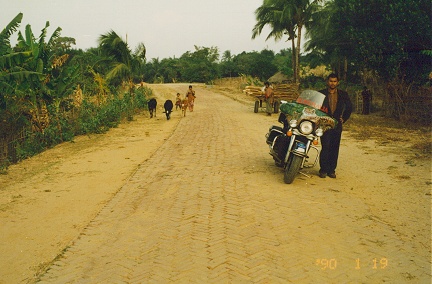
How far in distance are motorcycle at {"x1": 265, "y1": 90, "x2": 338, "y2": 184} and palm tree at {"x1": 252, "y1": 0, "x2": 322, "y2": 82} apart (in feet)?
72.3

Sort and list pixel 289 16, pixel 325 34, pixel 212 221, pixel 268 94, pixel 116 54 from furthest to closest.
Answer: pixel 325 34
pixel 289 16
pixel 116 54
pixel 268 94
pixel 212 221

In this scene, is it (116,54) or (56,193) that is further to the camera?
(116,54)

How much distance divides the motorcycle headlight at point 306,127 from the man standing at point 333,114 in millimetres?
646

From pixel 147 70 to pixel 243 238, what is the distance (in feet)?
238

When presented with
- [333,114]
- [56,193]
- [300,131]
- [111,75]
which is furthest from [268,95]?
[56,193]

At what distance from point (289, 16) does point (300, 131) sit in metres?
22.9

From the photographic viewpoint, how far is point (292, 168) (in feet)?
22.0

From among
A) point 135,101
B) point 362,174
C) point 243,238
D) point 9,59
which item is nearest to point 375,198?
point 362,174

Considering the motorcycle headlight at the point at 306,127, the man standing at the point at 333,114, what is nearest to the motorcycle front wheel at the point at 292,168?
the motorcycle headlight at the point at 306,127

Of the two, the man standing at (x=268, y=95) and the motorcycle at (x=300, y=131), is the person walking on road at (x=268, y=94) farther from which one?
the motorcycle at (x=300, y=131)

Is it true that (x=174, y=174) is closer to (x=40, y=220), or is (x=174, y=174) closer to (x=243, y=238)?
(x=40, y=220)

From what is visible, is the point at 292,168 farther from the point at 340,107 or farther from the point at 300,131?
the point at 340,107

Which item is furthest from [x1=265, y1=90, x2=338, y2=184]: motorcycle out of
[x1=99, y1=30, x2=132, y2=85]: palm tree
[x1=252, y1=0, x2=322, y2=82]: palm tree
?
[x1=252, y1=0, x2=322, y2=82]: palm tree

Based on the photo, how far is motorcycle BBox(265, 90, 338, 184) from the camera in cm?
660
